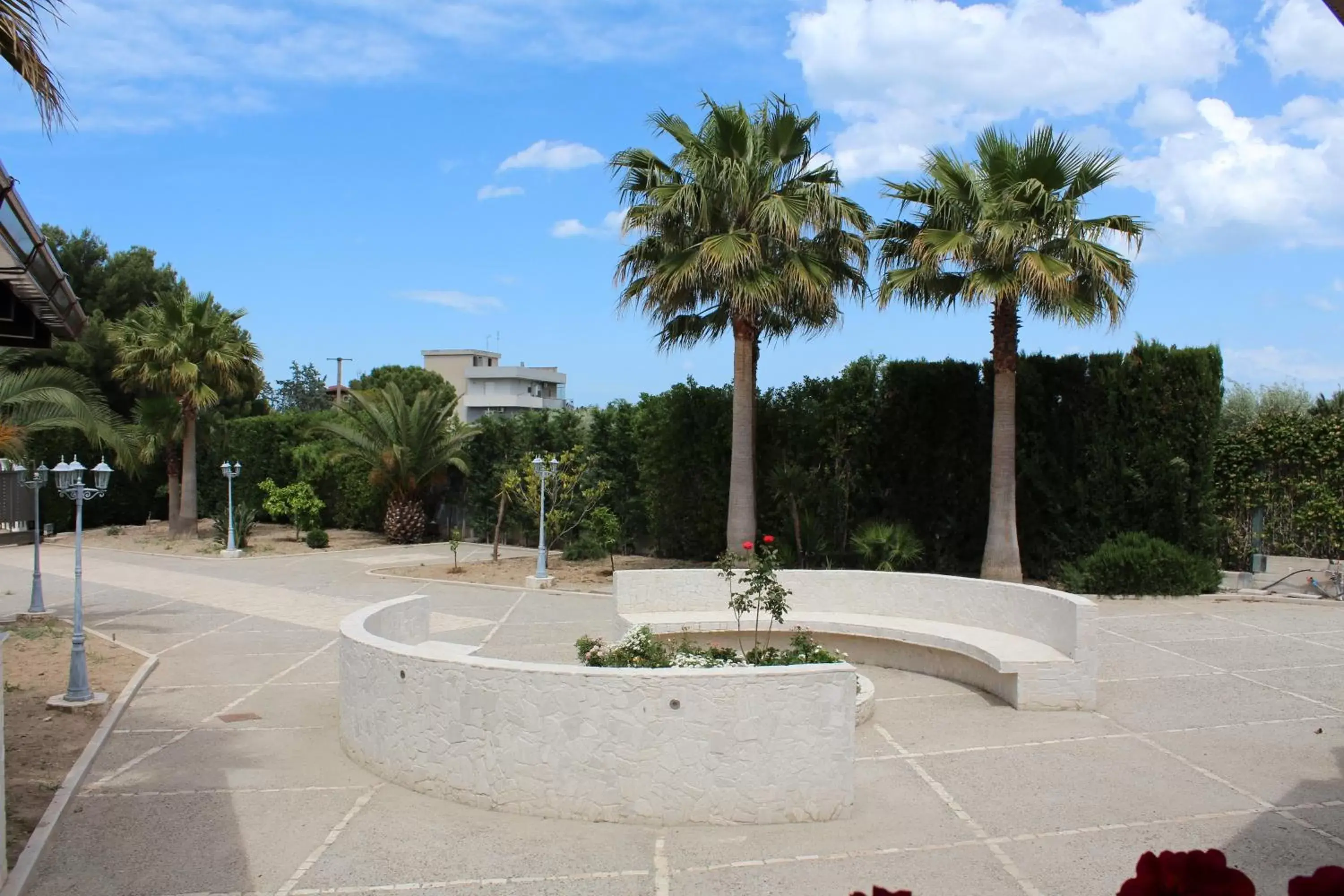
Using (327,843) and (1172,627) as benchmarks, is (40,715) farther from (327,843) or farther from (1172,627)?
(1172,627)

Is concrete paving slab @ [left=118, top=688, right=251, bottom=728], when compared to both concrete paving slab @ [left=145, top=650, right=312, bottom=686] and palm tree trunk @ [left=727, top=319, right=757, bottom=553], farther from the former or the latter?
palm tree trunk @ [left=727, top=319, right=757, bottom=553]

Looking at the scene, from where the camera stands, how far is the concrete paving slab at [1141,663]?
1058cm

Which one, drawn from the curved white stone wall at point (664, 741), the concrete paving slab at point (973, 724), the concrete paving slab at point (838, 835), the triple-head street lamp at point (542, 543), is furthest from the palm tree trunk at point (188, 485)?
the concrete paving slab at point (838, 835)

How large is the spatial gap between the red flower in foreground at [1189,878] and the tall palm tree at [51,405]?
1196 inches

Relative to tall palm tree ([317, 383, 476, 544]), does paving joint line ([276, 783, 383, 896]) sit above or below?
below

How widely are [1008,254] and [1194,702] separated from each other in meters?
7.64

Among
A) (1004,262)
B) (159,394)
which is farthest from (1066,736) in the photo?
(159,394)

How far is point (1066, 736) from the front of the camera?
8312 millimetres

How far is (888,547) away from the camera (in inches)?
650

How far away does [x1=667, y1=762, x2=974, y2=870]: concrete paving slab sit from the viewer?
588cm

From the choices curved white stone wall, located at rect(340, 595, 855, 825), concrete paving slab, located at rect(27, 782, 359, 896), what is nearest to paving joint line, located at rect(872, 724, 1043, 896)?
curved white stone wall, located at rect(340, 595, 855, 825)

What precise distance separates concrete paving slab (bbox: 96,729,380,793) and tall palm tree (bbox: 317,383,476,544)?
19807 millimetres

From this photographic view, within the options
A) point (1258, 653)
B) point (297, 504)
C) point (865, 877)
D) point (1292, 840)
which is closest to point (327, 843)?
point (865, 877)

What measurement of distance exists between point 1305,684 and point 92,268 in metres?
43.5
